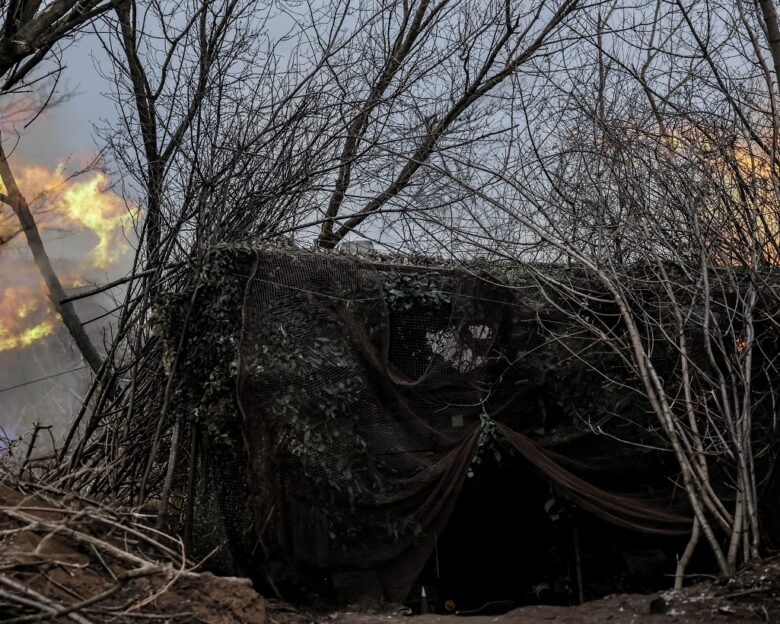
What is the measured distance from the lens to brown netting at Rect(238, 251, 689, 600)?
5.76 meters

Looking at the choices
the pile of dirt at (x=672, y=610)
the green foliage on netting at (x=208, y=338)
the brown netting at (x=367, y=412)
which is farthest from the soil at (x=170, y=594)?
the green foliage on netting at (x=208, y=338)

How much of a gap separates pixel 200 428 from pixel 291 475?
1.06 m

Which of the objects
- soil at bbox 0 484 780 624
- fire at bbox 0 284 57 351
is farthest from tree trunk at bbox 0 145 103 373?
soil at bbox 0 484 780 624

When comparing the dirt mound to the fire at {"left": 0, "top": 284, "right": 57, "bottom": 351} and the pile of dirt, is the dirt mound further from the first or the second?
the fire at {"left": 0, "top": 284, "right": 57, "bottom": 351}

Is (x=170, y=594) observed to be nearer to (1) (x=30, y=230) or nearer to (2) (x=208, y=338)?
(2) (x=208, y=338)

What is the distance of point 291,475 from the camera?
5.76m

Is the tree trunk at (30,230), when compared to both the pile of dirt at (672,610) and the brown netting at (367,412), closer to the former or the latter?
the brown netting at (367,412)

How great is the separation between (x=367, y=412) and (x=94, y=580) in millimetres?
2551

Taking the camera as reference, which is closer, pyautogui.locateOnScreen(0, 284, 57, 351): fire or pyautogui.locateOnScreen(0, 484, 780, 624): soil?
pyautogui.locateOnScreen(0, 484, 780, 624): soil

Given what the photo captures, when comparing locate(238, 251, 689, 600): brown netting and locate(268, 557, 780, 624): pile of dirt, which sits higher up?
locate(238, 251, 689, 600): brown netting

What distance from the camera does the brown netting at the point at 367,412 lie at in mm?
5758

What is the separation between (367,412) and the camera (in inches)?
236

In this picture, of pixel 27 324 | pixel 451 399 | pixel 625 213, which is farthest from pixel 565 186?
pixel 27 324

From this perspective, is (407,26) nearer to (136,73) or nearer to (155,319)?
(136,73)
